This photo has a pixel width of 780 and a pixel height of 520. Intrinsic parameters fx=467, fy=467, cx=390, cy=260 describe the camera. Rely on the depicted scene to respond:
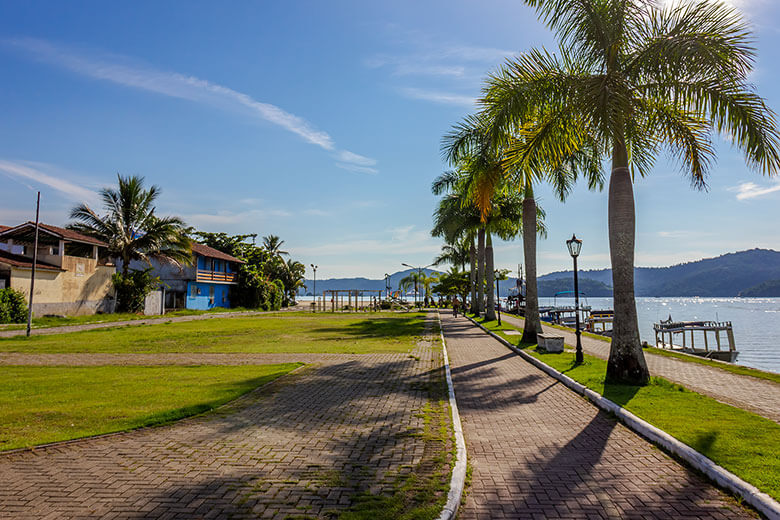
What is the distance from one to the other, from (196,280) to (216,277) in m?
3.57

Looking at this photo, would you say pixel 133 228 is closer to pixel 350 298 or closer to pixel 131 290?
pixel 131 290

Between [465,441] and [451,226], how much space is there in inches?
1108

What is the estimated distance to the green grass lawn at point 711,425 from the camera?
488 centimetres

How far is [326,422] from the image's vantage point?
6.97m

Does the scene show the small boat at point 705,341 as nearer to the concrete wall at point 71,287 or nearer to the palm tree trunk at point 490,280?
the palm tree trunk at point 490,280

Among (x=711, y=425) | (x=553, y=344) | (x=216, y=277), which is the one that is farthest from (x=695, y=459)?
(x=216, y=277)

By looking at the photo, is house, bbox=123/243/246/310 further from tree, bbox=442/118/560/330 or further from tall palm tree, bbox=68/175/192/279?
tree, bbox=442/118/560/330

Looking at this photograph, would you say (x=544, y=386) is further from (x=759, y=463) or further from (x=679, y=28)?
(x=679, y=28)

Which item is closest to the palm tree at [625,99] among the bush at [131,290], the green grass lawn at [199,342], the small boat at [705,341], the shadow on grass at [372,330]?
the green grass lawn at [199,342]

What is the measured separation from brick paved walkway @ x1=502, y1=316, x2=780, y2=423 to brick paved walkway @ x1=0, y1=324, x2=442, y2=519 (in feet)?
18.3

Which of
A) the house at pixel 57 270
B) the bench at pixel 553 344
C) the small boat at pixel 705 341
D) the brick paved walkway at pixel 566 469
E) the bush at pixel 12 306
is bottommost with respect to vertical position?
the small boat at pixel 705 341

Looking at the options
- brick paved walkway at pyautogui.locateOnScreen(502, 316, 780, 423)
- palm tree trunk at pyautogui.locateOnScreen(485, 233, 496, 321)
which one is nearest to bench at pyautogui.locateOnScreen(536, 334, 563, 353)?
brick paved walkway at pyautogui.locateOnScreen(502, 316, 780, 423)

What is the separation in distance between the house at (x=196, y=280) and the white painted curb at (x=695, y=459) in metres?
42.5

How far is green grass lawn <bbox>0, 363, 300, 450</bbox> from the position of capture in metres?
6.64
